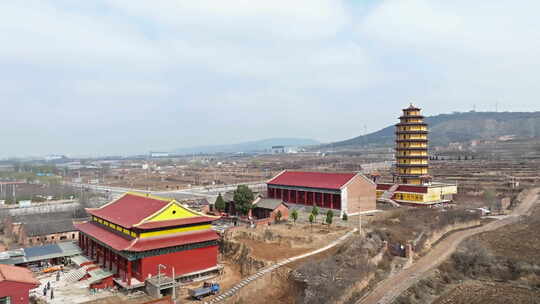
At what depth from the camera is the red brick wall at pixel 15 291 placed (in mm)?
26731

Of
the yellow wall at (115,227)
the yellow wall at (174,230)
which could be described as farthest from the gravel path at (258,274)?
the yellow wall at (115,227)

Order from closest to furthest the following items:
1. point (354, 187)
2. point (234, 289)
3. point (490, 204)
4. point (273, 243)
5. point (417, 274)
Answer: point (234, 289) < point (417, 274) < point (273, 243) < point (354, 187) < point (490, 204)

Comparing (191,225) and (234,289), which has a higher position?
(191,225)

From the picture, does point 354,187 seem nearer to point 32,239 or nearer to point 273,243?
point 273,243

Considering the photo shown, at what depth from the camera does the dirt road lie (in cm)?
2973

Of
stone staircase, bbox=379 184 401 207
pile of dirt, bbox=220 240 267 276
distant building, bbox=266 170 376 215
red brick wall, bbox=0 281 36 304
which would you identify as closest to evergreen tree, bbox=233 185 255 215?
A: pile of dirt, bbox=220 240 267 276

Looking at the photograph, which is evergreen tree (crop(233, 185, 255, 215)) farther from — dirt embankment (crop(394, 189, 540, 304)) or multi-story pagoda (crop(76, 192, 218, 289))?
dirt embankment (crop(394, 189, 540, 304))

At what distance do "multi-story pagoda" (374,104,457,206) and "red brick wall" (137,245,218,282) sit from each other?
1330 inches

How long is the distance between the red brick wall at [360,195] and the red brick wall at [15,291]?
35712mm

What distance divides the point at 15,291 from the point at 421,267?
31.8 meters

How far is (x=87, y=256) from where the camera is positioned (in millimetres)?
40656

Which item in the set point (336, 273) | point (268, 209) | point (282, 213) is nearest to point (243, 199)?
point (268, 209)

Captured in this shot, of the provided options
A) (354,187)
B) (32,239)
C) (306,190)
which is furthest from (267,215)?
(32,239)

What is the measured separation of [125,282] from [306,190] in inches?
1140
